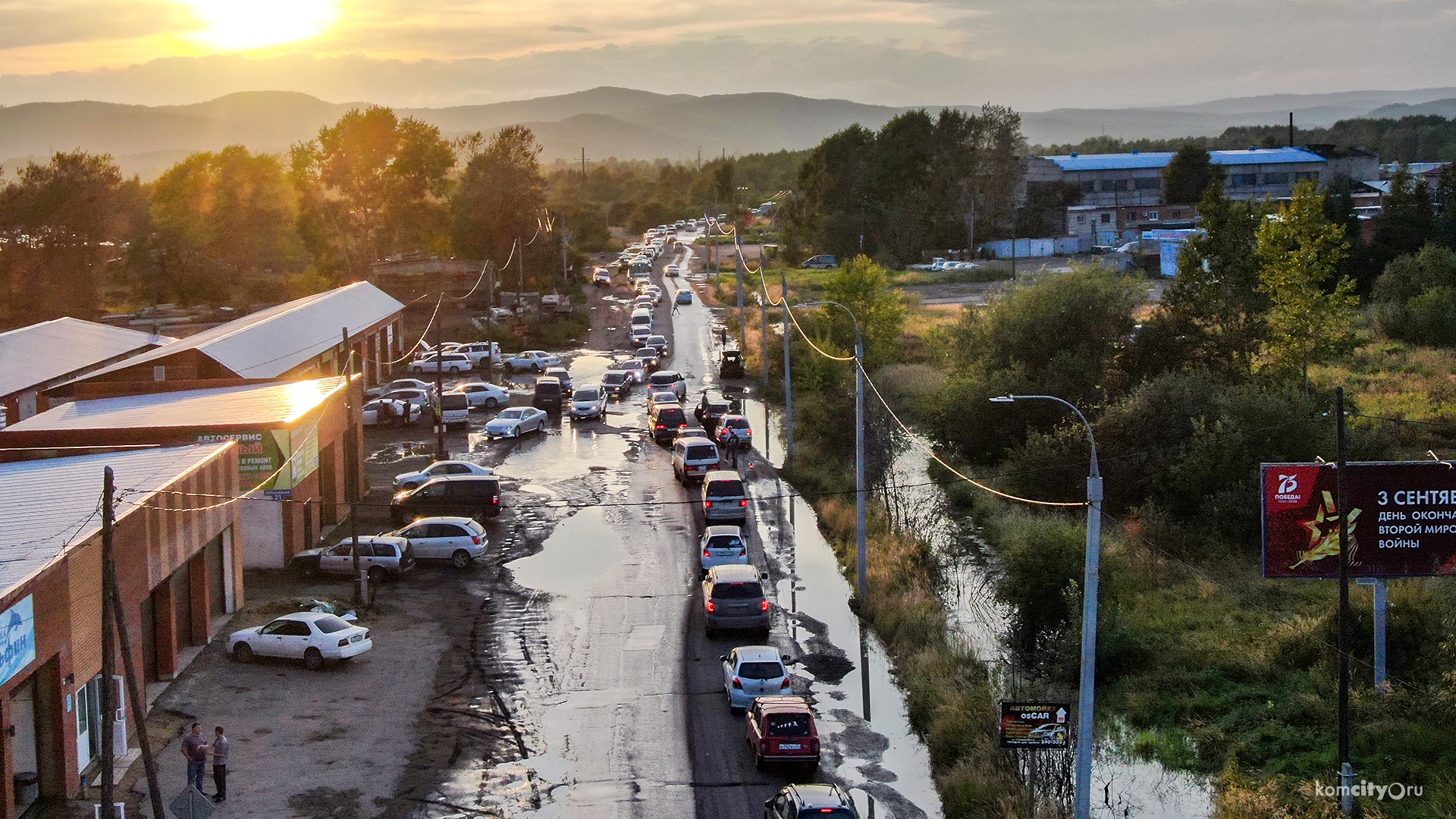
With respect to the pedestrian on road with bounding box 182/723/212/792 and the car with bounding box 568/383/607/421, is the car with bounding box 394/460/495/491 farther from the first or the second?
the pedestrian on road with bounding box 182/723/212/792

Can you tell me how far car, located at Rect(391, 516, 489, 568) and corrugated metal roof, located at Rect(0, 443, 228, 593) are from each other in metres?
5.24

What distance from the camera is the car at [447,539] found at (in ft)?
103

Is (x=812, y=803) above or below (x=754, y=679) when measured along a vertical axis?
above

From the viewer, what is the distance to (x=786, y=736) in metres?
19.2

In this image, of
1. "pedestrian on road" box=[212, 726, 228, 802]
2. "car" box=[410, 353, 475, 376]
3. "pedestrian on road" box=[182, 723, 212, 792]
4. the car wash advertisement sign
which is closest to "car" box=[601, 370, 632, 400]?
"car" box=[410, 353, 475, 376]

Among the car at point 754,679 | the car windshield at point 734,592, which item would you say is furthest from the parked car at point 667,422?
the car at point 754,679

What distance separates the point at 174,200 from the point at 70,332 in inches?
2138

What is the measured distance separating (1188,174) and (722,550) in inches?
3954

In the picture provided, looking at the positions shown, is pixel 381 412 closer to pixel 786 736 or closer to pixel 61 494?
pixel 61 494

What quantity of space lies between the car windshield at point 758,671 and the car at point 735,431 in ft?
73.8

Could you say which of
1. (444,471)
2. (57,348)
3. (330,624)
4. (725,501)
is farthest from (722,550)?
(57,348)

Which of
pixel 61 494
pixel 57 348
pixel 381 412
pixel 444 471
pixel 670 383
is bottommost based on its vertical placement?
pixel 444 471

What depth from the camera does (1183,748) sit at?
21.4 metres

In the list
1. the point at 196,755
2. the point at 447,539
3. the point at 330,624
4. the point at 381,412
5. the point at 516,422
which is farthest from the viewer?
the point at 381,412
